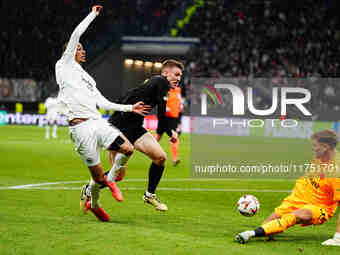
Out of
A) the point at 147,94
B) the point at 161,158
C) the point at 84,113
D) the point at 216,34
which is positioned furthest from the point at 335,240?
the point at 216,34

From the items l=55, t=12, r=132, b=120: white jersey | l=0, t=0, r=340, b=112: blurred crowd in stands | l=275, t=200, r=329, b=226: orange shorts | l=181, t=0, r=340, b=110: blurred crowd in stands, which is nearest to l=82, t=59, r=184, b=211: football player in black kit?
l=55, t=12, r=132, b=120: white jersey

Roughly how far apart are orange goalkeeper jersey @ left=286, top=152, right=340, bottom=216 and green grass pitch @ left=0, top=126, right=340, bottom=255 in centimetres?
44

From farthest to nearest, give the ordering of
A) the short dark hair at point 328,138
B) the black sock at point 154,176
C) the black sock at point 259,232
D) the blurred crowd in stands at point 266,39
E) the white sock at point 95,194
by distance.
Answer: the blurred crowd in stands at point 266,39
the black sock at point 154,176
the white sock at point 95,194
the short dark hair at point 328,138
the black sock at point 259,232

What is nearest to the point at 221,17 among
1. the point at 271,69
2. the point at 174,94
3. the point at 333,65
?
the point at 271,69

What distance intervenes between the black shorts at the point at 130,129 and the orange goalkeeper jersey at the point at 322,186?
109 inches

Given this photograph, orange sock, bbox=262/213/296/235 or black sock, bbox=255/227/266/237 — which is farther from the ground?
orange sock, bbox=262/213/296/235

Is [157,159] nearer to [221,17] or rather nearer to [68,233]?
[68,233]

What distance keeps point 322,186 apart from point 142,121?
3.12m

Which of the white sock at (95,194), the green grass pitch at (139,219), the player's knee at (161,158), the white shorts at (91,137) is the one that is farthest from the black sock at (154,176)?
the white shorts at (91,137)

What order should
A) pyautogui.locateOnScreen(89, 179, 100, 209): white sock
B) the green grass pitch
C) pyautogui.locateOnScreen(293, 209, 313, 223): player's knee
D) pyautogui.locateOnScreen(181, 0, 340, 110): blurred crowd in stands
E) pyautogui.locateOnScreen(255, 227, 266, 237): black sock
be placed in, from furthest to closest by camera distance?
1. pyautogui.locateOnScreen(181, 0, 340, 110): blurred crowd in stands
2. pyautogui.locateOnScreen(89, 179, 100, 209): white sock
3. pyautogui.locateOnScreen(293, 209, 313, 223): player's knee
4. pyautogui.locateOnScreen(255, 227, 266, 237): black sock
5. the green grass pitch

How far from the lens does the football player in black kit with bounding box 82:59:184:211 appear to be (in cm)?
872

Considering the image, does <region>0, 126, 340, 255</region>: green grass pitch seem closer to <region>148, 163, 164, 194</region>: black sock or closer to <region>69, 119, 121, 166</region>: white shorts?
<region>148, 163, 164, 194</region>: black sock

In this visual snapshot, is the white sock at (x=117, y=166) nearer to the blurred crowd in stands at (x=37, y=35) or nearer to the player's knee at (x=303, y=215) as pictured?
the player's knee at (x=303, y=215)

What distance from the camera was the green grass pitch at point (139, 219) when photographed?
20.2ft
